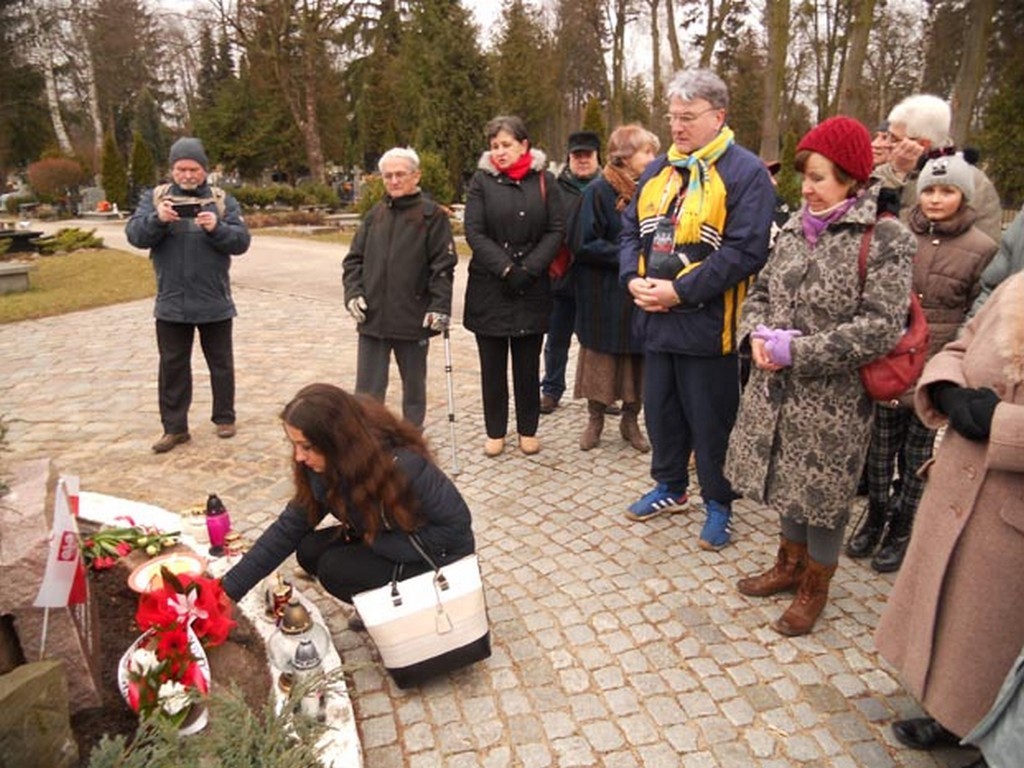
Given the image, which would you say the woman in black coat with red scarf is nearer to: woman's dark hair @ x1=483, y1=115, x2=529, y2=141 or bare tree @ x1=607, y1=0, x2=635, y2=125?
woman's dark hair @ x1=483, y1=115, x2=529, y2=141

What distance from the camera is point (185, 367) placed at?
526cm

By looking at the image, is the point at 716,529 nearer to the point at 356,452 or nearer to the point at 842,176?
the point at 842,176

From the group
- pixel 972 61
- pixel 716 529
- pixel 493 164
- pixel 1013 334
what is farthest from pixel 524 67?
pixel 1013 334

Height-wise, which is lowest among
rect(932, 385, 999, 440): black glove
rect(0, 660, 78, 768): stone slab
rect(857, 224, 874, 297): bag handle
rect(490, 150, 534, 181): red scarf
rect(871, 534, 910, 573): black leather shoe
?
rect(871, 534, 910, 573): black leather shoe

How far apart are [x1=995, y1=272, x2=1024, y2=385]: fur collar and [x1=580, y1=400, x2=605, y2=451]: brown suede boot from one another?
319 cm

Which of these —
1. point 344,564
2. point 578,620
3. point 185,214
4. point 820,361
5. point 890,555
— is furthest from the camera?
point 185,214

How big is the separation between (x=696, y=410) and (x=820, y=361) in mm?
998

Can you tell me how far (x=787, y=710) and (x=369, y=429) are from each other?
183 centimetres

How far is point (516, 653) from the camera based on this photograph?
3.20m

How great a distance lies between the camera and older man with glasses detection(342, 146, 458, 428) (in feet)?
16.0

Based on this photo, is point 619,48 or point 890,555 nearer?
point 890,555

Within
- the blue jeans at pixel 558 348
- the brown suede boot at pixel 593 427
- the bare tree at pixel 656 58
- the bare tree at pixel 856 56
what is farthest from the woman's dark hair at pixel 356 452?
the bare tree at pixel 656 58

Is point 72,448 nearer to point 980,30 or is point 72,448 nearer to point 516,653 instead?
point 516,653

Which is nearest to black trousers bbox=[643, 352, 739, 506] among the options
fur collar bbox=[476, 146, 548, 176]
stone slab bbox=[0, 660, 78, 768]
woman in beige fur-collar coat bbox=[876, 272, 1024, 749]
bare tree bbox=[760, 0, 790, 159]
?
woman in beige fur-collar coat bbox=[876, 272, 1024, 749]
